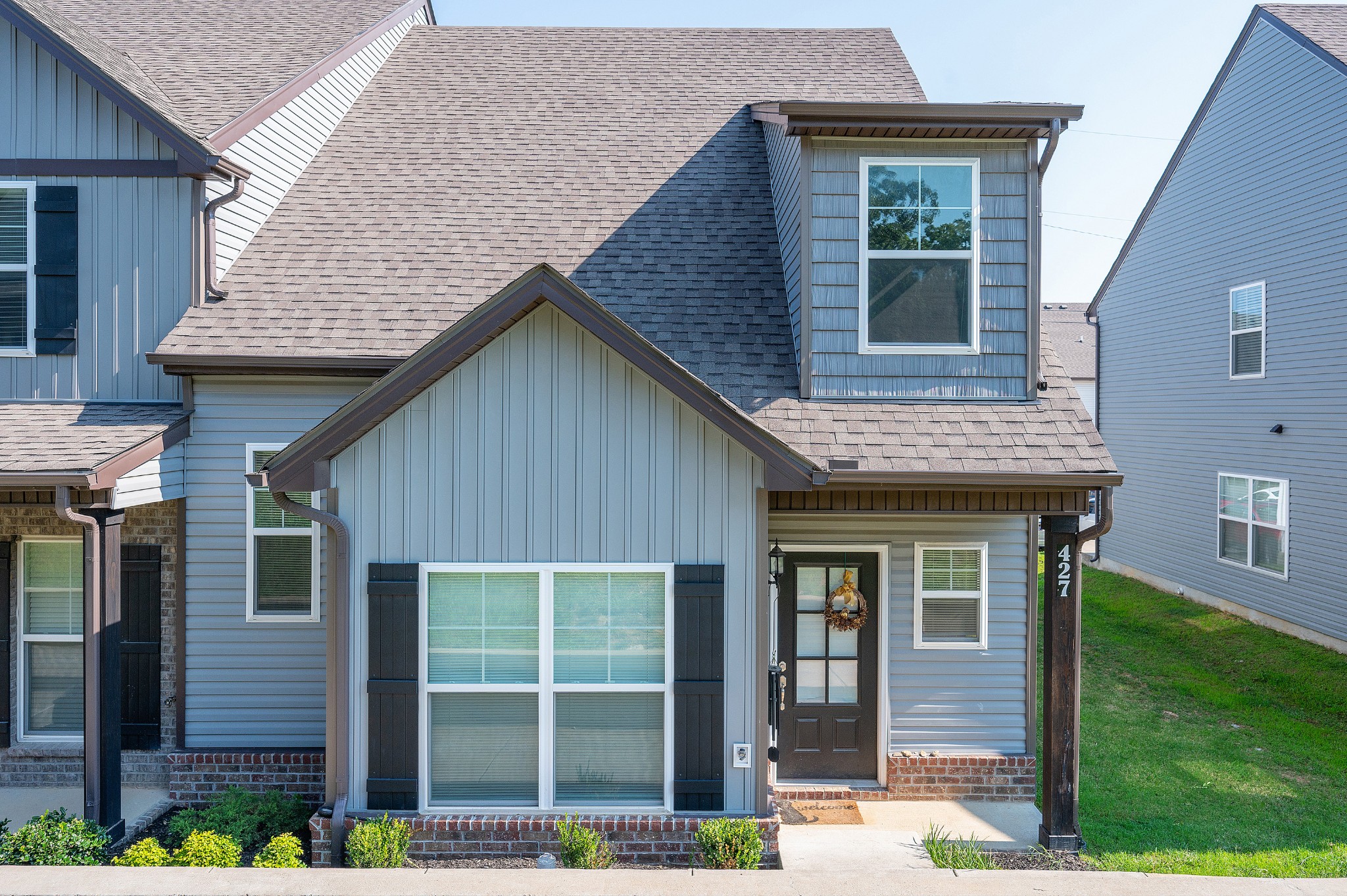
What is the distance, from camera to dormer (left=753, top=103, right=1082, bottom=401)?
7219mm

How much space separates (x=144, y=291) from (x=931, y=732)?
833cm

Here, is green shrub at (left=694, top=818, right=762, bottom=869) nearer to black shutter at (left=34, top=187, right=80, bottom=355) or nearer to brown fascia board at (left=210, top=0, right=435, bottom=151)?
black shutter at (left=34, top=187, right=80, bottom=355)

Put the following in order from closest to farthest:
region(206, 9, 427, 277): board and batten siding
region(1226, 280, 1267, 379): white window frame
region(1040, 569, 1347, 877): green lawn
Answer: region(1040, 569, 1347, 877): green lawn → region(206, 9, 427, 277): board and batten siding → region(1226, 280, 1267, 379): white window frame

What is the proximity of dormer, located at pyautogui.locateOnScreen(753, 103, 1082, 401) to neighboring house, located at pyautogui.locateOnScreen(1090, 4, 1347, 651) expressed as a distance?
Result: 7355 millimetres

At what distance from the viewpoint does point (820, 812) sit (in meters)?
7.31

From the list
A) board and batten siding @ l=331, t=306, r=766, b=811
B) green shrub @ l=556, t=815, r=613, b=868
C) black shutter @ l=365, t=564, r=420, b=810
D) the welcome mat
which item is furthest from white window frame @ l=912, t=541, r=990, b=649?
black shutter @ l=365, t=564, r=420, b=810

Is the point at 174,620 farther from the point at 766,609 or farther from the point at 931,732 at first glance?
the point at 931,732

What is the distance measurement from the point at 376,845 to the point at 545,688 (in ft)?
4.89

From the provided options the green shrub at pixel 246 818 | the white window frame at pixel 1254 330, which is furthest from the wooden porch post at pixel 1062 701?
the white window frame at pixel 1254 330

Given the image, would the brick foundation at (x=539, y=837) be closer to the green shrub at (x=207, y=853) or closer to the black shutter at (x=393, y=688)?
the black shutter at (x=393, y=688)

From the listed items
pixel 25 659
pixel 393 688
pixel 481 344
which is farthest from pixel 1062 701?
pixel 25 659

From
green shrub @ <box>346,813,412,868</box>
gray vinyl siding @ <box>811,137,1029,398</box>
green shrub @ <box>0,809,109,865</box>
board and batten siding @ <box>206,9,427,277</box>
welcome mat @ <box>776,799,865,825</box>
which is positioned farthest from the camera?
board and batten siding @ <box>206,9,427,277</box>

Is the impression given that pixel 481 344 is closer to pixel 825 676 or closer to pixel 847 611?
pixel 847 611

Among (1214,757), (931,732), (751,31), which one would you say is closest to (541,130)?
(751,31)
